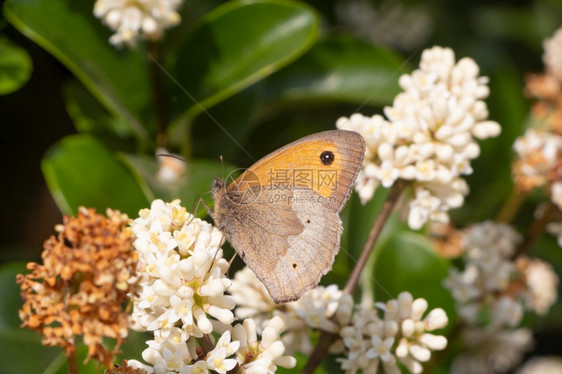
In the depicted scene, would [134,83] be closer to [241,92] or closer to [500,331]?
[241,92]

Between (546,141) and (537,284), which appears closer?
(546,141)

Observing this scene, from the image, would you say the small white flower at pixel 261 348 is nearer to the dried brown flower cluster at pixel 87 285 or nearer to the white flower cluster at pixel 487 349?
the dried brown flower cluster at pixel 87 285

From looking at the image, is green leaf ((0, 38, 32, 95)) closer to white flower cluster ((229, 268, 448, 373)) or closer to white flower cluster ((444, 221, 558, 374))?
white flower cluster ((229, 268, 448, 373))

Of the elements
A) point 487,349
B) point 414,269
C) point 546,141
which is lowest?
point 487,349

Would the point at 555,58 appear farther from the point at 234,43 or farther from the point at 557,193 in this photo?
the point at 234,43

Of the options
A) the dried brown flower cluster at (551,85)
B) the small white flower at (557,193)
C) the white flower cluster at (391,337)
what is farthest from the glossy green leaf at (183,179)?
the dried brown flower cluster at (551,85)

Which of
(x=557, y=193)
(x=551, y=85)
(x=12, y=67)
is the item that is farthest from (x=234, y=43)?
(x=551, y=85)

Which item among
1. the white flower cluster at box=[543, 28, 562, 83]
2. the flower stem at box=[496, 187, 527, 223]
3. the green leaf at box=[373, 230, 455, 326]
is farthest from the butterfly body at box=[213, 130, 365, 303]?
the white flower cluster at box=[543, 28, 562, 83]

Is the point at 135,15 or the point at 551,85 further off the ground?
the point at 135,15
